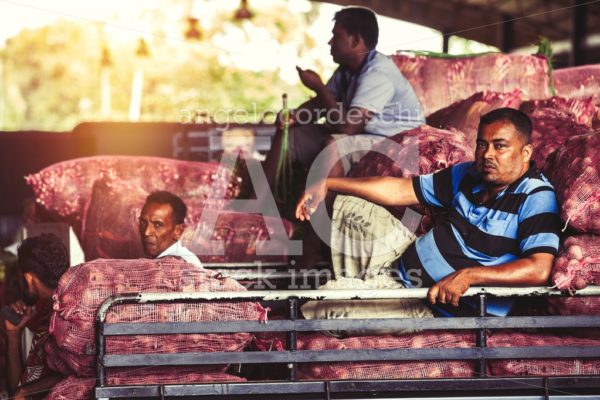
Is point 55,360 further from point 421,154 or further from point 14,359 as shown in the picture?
point 421,154

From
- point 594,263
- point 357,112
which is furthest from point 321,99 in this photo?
point 594,263

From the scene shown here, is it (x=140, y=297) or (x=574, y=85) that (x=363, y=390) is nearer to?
(x=140, y=297)

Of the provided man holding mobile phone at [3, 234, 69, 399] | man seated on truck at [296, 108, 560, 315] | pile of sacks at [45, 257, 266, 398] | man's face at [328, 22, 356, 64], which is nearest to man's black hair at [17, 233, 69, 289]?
man holding mobile phone at [3, 234, 69, 399]

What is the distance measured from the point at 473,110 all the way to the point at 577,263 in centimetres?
142

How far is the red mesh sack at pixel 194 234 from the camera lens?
3691mm

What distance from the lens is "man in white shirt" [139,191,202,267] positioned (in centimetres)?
330

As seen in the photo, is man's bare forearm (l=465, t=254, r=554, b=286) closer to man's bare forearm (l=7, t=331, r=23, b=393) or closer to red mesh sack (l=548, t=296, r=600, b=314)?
red mesh sack (l=548, t=296, r=600, b=314)

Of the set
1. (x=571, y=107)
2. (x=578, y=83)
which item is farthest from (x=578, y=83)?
(x=571, y=107)

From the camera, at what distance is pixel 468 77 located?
171 inches

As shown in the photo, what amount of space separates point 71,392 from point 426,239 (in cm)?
119

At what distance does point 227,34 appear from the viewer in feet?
29.8

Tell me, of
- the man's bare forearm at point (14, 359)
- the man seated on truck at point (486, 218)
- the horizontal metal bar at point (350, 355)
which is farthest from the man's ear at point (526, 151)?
the man's bare forearm at point (14, 359)

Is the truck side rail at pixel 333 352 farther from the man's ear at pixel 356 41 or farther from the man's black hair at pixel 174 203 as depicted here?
the man's ear at pixel 356 41

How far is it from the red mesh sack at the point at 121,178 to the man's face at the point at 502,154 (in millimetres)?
1586
